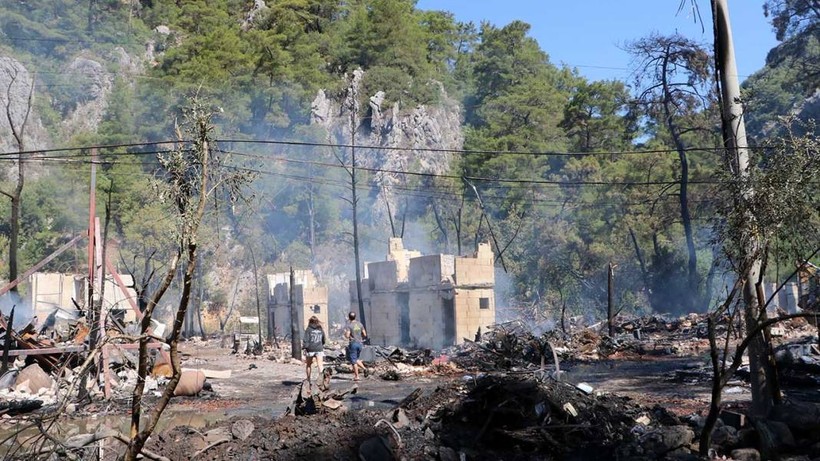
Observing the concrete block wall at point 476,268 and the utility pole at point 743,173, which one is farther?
the concrete block wall at point 476,268

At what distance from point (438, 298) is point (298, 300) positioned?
11.5 m

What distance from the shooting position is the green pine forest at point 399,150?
44.6 metres

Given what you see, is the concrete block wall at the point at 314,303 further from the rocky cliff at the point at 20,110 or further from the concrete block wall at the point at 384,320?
the rocky cliff at the point at 20,110

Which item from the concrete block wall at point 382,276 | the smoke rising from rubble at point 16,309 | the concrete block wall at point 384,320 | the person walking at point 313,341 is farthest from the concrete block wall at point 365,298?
the person walking at point 313,341

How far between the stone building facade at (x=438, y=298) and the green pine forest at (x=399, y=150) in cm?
735

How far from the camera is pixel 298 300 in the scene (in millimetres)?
40031

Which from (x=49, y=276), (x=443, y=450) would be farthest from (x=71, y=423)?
(x=49, y=276)

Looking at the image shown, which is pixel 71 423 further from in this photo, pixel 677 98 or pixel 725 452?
pixel 677 98

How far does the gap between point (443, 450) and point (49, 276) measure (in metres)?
37.0

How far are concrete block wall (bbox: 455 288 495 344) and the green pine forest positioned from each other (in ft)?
27.8

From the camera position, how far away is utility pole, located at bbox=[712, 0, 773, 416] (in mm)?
9164

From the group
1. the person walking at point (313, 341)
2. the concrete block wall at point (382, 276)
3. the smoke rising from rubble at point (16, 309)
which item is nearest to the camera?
the person walking at point (313, 341)

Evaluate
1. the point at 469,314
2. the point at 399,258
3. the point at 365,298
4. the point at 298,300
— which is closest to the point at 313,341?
the point at 469,314

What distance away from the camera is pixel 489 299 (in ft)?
104
